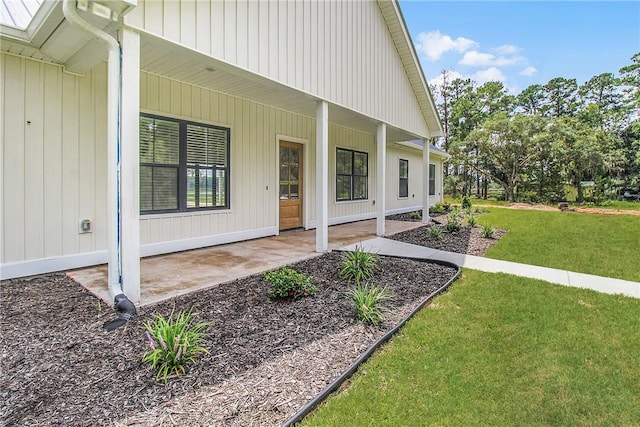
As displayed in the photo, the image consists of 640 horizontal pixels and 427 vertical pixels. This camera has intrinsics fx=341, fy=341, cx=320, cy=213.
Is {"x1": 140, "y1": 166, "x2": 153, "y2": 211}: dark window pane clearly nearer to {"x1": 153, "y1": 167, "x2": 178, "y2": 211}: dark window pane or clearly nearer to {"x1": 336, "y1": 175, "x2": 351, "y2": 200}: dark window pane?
{"x1": 153, "y1": 167, "x2": 178, "y2": 211}: dark window pane

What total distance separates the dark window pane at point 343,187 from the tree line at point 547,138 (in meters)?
13.3

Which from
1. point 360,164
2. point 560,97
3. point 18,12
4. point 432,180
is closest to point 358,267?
point 18,12

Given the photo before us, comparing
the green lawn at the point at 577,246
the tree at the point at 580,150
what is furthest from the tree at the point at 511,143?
the green lawn at the point at 577,246

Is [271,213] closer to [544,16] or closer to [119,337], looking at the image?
[119,337]

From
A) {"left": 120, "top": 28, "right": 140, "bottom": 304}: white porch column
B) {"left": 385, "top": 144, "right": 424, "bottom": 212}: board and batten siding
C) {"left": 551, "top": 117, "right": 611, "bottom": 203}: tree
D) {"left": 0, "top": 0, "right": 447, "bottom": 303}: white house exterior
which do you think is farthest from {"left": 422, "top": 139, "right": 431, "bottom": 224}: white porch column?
{"left": 551, "top": 117, "right": 611, "bottom": 203}: tree

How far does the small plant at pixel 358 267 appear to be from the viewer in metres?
4.52

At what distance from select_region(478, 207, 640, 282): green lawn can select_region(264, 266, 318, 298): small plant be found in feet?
13.1

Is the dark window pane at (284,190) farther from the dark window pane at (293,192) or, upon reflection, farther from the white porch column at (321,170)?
the white porch column at (321,170)

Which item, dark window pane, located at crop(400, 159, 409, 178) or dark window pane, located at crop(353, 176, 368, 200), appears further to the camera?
dark window pane, located at crop(400, 159, 409, 178)

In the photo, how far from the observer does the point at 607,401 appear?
7.11 ft

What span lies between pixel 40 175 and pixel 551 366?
577cm

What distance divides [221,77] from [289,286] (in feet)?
11.7

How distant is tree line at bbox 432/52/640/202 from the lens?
1839 cm

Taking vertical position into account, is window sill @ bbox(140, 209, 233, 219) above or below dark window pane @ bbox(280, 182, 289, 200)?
below
